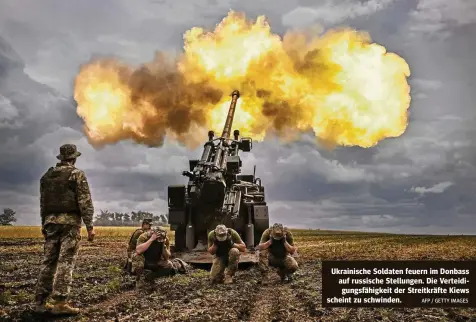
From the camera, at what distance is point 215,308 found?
9.40 meters

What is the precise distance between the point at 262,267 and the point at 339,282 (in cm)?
541

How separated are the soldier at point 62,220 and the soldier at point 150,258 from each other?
3.25m

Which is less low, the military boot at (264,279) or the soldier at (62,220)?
the soldier at (62,220)

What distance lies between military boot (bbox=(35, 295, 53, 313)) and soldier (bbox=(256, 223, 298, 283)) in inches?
238

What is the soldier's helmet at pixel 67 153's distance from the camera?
30.2 ft

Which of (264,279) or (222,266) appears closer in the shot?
(222,266)

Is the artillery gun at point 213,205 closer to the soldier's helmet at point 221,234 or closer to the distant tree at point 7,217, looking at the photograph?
the soldier's helmet at point 221,234

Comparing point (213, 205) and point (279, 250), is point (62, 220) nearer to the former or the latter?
point (279, 250)

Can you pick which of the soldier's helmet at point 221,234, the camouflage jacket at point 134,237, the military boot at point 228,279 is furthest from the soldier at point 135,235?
the military boot at point 228,279

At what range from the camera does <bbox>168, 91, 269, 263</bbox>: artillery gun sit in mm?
18141

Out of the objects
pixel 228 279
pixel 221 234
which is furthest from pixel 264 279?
pixel 221 234

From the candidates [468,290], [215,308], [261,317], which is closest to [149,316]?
[215,308]

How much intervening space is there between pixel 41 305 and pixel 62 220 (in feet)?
4.74

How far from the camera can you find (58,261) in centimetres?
884
